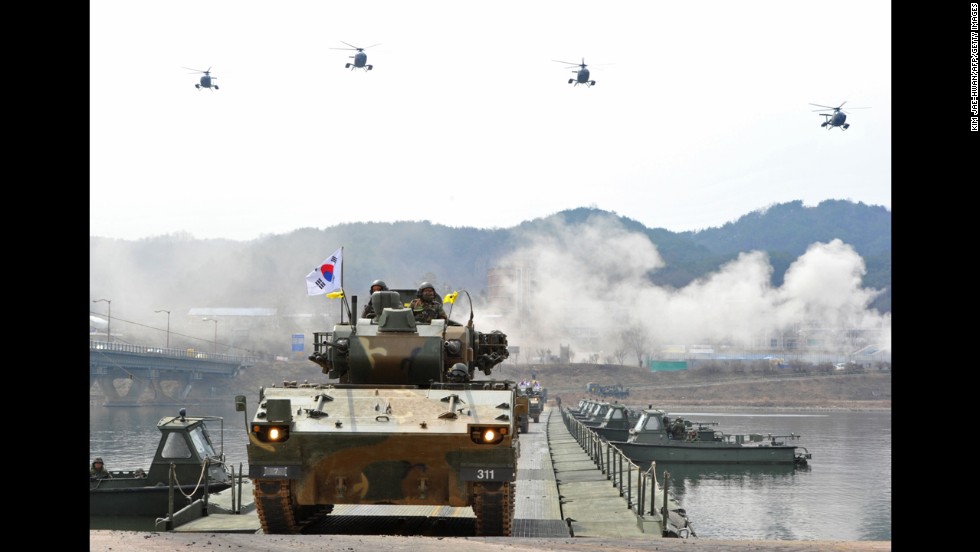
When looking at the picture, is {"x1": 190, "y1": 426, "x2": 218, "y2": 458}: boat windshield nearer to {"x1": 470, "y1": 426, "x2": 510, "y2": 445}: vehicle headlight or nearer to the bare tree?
{"x1": 470, "y1": 426, "x2": 510, "y2": 445}: vehicle headlight

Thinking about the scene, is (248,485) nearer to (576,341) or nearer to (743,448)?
(743,448)

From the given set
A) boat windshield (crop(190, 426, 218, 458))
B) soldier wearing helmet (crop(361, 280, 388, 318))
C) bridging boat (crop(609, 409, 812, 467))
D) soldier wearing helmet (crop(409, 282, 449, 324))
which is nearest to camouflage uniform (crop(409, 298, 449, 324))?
soldier wearing helmet (crop(409, 282, 449, 324))

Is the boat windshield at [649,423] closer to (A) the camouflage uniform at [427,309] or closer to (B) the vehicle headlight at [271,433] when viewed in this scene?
(A) the camouflage uniform at [427,309]

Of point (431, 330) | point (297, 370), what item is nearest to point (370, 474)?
point (431, 330)

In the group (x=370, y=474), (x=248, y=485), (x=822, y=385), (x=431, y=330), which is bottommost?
(x=822, y=385)

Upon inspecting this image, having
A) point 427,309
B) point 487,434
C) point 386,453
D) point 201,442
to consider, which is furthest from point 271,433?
point 201,442
